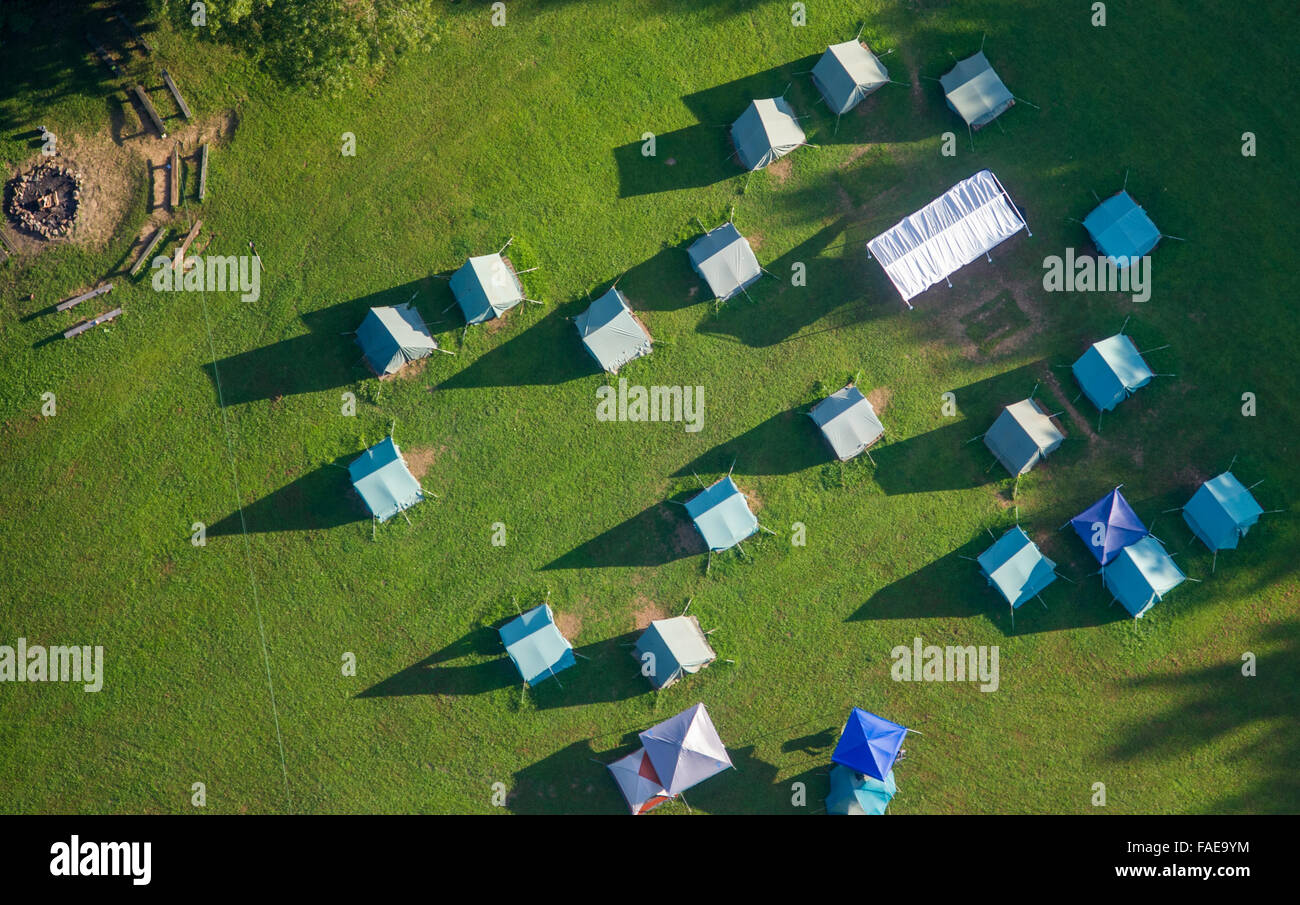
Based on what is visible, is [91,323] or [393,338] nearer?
[393,338]

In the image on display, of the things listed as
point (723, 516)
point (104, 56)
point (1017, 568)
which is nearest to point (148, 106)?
point (104, 56)

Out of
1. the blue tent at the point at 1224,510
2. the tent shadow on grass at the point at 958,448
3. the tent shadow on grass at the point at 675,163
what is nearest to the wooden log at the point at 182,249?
the tent shadow on grass at the point at 675,163

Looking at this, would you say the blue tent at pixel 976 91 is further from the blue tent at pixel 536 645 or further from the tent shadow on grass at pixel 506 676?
the blue tent at pixel 536 645

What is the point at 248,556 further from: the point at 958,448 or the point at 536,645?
the point at 958,448

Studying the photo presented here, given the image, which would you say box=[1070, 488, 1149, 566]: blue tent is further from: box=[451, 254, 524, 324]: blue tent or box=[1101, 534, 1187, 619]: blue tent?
box=[451, 254, 524, 324]: blue tent

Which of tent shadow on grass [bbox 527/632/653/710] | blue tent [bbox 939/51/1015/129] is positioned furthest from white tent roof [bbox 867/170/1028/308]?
tent shadow on grass [bbox 527/632/653/710]
